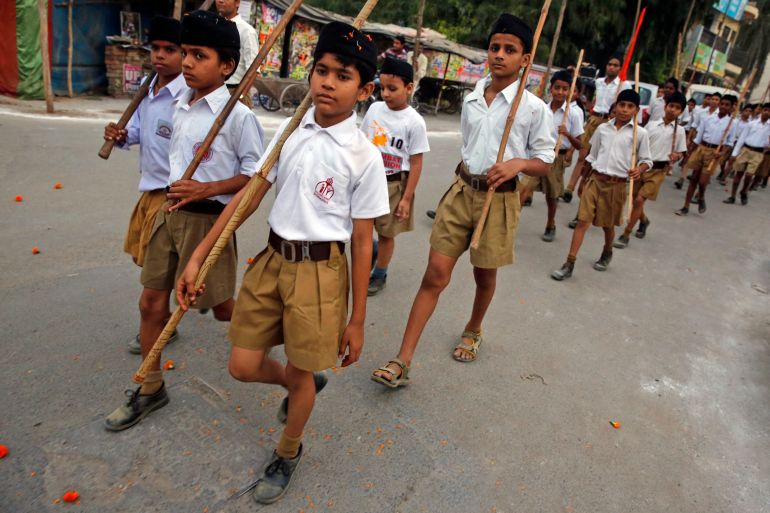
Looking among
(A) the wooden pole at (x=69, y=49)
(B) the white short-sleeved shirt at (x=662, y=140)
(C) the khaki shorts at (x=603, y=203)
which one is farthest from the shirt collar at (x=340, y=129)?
(A) the wooden pole at (x=69, y=49)

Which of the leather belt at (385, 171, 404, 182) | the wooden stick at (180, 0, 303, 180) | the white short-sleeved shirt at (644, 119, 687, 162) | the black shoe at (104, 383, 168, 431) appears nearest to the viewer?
the wooden stick at (180, 0, 303, 180)

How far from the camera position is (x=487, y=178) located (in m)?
3.25

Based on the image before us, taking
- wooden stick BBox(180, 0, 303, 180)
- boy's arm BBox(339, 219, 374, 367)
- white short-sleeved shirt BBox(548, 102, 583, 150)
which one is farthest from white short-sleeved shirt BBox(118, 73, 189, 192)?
white short-sleeved shirt BBox(548, 102, 583, 150)

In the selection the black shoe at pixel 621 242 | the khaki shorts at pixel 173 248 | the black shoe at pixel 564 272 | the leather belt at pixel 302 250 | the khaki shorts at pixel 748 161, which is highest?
the khaki shorts at pixel 748 161

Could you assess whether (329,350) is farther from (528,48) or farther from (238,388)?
(528,48)

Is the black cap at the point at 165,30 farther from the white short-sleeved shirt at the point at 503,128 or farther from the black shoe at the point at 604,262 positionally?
the black shoe at the point at 604,262

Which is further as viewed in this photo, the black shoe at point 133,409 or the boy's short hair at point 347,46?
the black shoe at point 133,409

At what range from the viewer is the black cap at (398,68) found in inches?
159

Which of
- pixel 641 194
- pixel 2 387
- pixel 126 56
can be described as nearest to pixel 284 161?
pixel 2 387

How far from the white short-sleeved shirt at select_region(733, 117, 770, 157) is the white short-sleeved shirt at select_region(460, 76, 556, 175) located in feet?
30.1

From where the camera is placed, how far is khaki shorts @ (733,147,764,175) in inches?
409

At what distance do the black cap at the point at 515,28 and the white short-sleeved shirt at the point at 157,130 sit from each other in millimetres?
1698

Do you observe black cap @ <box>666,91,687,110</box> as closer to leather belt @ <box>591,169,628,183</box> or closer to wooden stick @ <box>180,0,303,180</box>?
leather belt @ <box>591,169,628,183</box>

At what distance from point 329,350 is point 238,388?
1.04m
